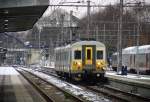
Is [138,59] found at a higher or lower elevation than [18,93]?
higher

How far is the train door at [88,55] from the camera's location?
106ft

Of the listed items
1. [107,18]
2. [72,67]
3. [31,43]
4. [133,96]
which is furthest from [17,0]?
[31,43]

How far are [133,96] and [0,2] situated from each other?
7.57 metres

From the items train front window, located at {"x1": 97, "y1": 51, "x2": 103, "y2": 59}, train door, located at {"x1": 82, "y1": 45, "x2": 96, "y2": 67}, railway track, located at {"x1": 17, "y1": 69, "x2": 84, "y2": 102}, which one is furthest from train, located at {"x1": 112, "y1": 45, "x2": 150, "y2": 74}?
railway track, located at {"x1": 17, "y1": 69, "x2": 84, "y2": 102}

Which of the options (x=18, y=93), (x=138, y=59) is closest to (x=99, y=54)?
(x=18, y=93)

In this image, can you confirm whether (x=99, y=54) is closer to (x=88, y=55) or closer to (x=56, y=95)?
(x=88, y=55)

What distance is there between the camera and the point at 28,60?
123500 mm

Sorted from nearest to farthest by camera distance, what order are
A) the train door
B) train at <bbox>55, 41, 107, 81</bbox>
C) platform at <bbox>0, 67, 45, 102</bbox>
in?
platform at <bbox>0, 67, 45, 102</bbox>, train at <bbox>55, 41, 107, 81</bbox>, the train door

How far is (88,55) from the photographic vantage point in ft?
107

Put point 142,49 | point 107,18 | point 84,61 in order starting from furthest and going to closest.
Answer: point 107,18 → point 142,49 → point 84,61

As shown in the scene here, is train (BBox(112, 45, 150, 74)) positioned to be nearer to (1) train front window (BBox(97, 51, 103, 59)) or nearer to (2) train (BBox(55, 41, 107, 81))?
(1) train front window (BBox(97, 51, 103, 59))

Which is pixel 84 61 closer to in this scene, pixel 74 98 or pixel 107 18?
pixel 74 98

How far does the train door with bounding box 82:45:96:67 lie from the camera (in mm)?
32438

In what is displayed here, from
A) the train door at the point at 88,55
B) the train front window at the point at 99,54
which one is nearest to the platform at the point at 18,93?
the train door at the point at 88,55
